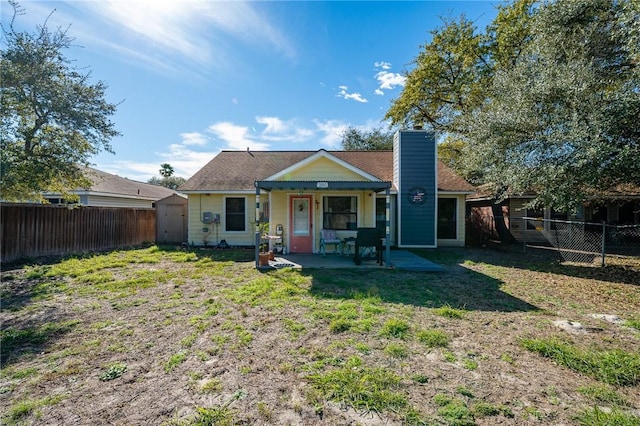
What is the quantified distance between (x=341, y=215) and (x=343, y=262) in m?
2.42

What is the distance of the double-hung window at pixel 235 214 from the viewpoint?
13156mm

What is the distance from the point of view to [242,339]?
3.82 meters

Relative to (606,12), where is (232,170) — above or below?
below

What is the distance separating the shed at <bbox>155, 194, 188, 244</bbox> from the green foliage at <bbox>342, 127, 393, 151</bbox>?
71.0 ft

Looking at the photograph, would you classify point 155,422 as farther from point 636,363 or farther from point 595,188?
point 595,188

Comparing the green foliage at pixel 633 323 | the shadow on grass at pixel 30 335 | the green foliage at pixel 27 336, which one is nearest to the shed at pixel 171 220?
the shadow on grass at pixel 30 335

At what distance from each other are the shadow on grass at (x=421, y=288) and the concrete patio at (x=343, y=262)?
0.44m

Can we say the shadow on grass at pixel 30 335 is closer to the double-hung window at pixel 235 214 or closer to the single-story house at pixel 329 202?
the single-story house at pixel 329 202

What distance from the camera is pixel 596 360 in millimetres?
3209

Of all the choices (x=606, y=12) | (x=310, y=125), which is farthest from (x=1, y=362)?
(x=310, y=125)

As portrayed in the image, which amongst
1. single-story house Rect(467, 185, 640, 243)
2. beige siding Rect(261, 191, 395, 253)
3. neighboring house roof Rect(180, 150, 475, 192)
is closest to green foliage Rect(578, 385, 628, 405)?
beige siding Rect(261, 191, 395, 253)

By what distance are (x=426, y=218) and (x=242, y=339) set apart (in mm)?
10649

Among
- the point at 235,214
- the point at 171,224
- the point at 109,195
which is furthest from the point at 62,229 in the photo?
the point at 109,195

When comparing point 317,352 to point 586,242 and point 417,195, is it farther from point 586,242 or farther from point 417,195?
point 586,242
